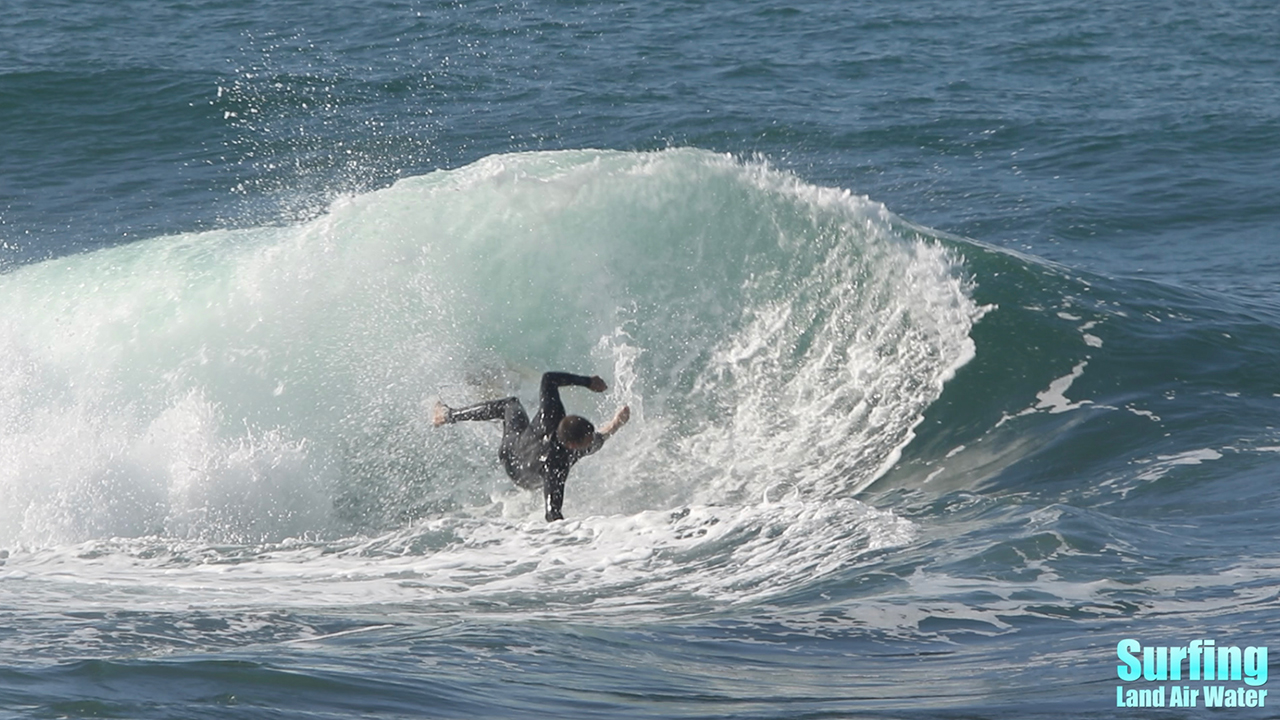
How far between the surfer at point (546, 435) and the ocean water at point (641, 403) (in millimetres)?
578

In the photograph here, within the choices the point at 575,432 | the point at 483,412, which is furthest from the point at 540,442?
the point at 483,412

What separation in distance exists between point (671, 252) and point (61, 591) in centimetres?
632

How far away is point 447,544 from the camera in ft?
30.5

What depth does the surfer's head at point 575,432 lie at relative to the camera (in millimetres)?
9570

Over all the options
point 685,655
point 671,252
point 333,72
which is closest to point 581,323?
point 671,252

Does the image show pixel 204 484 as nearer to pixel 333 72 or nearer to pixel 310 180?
pixel 310 180

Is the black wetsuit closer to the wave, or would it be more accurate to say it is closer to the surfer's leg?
the surfer's leg

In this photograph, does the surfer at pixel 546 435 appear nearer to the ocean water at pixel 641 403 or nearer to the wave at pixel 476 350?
the ocean water at pixel 641 403

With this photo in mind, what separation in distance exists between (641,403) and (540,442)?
82.0 inches

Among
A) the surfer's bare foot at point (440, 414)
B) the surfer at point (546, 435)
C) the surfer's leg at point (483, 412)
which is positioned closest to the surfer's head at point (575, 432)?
the surfer at point (546, 435)

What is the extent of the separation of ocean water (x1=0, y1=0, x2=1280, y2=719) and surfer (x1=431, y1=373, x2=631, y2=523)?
0.58m

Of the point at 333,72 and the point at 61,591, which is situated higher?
the point at 333,72

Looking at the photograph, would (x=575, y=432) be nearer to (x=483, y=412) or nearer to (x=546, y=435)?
(x=546, y=435)

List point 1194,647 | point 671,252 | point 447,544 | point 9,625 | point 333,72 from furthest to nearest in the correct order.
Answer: point 333,72, point 671,252, point 447,544, point 9,625, point 1194,647
